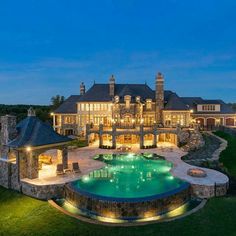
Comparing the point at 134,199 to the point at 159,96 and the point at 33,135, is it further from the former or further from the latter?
→ the point at 159,96

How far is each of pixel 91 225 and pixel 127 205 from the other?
103 inches

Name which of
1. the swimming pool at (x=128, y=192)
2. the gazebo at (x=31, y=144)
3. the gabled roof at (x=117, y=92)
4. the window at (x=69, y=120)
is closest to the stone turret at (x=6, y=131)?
the gazebo at (x=31, y=144)

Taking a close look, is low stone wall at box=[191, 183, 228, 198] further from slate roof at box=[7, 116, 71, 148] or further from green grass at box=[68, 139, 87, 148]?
green grass at box=[68, 139, 87, 148]

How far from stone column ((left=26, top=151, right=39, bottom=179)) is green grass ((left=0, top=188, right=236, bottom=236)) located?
3050 mm

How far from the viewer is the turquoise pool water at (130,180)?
1612 centimetres

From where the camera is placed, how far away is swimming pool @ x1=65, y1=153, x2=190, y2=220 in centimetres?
1448

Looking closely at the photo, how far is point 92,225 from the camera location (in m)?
12.8

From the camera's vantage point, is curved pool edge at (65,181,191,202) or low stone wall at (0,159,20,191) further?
low stone wall at (0,159,20,191)

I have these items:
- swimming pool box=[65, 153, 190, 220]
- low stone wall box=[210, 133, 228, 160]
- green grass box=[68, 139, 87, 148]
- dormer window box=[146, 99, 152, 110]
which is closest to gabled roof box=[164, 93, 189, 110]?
dormer window box=[146, 99, 152, 110]

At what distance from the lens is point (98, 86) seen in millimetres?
42219

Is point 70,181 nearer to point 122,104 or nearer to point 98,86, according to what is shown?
point 122,104

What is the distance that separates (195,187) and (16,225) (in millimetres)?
11899

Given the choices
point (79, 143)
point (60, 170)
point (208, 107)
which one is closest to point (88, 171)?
point (60, 170)

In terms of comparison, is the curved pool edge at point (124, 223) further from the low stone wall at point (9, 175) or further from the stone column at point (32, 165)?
the low stone wall at point (9, 175)
